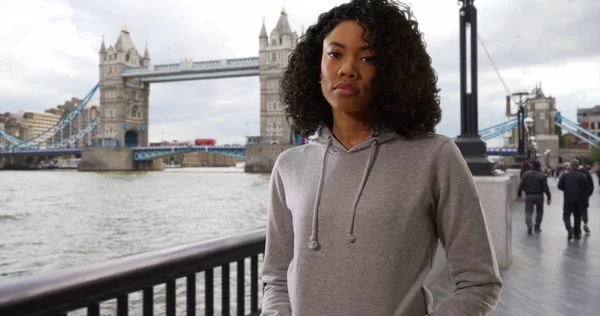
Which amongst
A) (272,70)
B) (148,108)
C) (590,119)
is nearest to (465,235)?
(272,70)

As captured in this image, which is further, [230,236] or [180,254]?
[230,236]

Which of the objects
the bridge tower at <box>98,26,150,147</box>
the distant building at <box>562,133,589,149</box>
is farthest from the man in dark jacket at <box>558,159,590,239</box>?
the distant building at <box>562,133,589,149</box>

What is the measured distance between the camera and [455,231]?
688 mm

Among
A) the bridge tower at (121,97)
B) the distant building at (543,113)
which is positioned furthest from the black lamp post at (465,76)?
the bridge tower at (121,97)

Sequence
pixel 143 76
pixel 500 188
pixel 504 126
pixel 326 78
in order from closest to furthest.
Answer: pixel 326 78 < pixel 500 188 < pixel 504 126 < pixel 143 76

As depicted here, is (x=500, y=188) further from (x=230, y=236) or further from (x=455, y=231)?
(x=455, y=231)

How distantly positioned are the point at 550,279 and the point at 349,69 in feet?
8.97

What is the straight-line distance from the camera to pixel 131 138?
48906 mm

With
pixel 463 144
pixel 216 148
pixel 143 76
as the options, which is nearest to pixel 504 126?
pixel 216 148

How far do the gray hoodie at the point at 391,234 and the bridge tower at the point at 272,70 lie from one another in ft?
127

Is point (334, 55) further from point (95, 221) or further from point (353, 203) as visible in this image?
point (95, 221)

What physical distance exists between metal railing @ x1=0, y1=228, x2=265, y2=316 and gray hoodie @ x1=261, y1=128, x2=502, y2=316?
466 millimetres

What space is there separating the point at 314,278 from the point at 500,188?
2610 millimetres

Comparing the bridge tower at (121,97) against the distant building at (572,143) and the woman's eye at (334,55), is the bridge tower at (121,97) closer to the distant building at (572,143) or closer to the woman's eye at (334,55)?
the distant building at (572,143)
